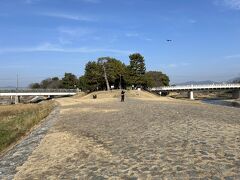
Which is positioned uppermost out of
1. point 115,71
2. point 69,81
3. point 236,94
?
point 115,71

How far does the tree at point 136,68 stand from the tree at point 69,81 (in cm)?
4310

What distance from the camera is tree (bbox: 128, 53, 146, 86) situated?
105375mm

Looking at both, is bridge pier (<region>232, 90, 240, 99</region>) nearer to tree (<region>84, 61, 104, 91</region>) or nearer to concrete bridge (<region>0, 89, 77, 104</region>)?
tree (<region>84, 61, 104, 91</region>)

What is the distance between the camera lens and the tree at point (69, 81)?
476ft

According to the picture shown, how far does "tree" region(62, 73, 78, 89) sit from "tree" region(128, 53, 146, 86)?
43104 millimetres

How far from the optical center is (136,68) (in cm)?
10612

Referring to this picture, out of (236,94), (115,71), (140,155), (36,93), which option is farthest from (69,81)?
(140,155)

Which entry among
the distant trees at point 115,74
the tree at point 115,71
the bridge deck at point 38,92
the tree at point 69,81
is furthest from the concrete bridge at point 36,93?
the tree at point 69,81

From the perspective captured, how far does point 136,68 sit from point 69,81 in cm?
4655

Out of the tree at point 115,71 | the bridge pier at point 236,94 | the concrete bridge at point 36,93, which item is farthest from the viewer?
the bridge pier at point 236,94

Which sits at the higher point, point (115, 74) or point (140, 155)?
point (115, 74)

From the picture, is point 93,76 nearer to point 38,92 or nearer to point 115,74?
point 115,74

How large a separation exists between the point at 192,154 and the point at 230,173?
2099 millimetres

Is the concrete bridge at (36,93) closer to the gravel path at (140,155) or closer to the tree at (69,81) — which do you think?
the tree at (69,81)
